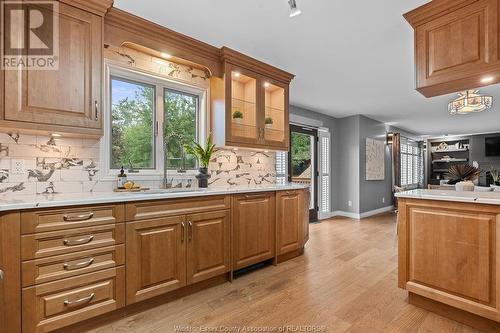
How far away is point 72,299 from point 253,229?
162cm

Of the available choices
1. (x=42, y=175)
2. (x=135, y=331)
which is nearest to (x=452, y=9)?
(x=135, y=331)

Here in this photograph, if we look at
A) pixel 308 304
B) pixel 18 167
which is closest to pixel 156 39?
pixel 18 167

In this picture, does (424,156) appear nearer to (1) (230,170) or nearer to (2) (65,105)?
(1) (230,170)

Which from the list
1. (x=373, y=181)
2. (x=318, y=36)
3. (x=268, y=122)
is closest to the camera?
(x=318, y=36)

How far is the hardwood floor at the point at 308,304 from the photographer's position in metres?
1.84

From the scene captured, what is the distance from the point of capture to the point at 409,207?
2111 millimetres

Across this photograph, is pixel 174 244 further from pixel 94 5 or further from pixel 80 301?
pixel 94 5

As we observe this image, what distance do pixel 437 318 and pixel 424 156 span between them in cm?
1016

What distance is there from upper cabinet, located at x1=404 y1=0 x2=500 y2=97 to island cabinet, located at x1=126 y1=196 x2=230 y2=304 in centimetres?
215

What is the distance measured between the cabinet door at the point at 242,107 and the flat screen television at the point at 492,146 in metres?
9.83

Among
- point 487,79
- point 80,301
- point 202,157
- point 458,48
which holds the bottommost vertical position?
point 80,301

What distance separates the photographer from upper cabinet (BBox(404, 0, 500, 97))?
1826mm

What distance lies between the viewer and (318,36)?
2.56m

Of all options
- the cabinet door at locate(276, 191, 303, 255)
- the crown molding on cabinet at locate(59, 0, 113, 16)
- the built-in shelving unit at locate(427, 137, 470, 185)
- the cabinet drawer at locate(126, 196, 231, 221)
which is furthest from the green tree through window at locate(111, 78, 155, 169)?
the built-in shelving unit at locate(427, 137, 470, 185)
